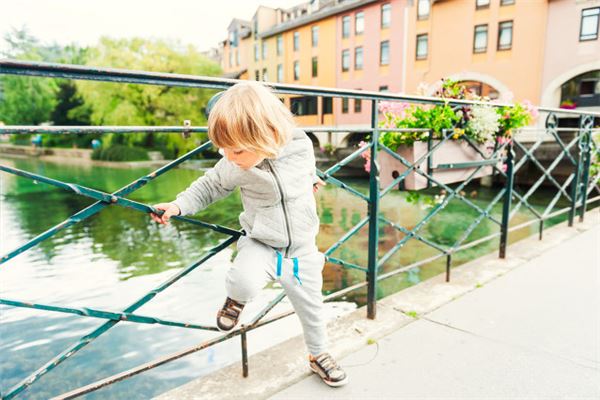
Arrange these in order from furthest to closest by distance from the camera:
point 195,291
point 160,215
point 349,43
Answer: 1. point 349,43
2. point 195,291
3. point 160,215

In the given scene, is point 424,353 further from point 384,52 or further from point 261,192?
point 384,52

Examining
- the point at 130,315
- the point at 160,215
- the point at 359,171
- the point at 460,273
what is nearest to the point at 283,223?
the point at 160,215

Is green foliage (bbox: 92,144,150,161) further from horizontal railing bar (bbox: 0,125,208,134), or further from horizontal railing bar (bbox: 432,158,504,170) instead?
horizontal railing bar (bbox: 0,125,208,134)

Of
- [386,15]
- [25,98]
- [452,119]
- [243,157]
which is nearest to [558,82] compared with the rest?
[386,15]

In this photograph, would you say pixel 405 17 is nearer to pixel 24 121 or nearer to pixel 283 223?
pixel 283 223

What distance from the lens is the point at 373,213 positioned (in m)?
2.22

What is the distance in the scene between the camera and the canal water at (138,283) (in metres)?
3.51

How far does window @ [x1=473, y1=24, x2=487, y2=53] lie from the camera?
2008 cm

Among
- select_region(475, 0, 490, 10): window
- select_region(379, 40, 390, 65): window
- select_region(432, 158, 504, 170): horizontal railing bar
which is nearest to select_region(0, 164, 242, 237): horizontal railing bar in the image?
select_region(432, 158, 504, 170): horizontal railing bar

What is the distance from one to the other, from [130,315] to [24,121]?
4277cm

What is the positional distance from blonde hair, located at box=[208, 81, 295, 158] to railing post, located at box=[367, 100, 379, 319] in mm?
997

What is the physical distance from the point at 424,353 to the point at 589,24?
21.3 meters

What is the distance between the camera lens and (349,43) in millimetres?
26812

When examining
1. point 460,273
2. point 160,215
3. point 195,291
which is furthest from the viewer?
point 195,291
